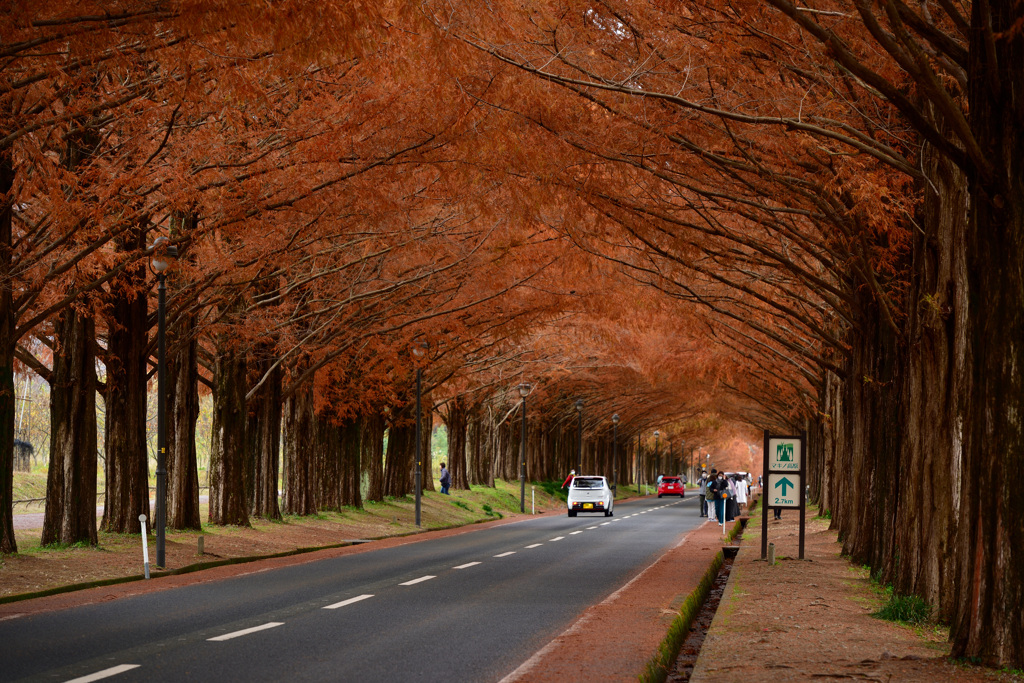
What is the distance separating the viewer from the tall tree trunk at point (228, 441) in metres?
27.7

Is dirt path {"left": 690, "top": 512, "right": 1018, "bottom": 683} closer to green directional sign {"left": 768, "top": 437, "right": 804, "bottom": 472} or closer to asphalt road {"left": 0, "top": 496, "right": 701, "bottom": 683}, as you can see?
asphalt road {"left": 0, "top": 496, "right": 701, "bottom": 683}

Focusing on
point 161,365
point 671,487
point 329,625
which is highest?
point 161,365

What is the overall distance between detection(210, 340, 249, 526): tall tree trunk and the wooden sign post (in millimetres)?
13570

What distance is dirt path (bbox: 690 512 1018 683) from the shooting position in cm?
841

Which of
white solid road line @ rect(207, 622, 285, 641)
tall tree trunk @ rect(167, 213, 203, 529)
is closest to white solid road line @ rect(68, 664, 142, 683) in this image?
white solid road line @ rect(207, 622, 285, 641)

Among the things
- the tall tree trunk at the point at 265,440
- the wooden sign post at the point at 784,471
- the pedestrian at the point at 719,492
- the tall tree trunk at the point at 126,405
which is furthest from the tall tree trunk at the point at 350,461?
the wooden sign post at the point at 784,471

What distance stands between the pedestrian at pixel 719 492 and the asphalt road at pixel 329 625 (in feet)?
55.8

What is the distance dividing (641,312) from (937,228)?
66.6 feet

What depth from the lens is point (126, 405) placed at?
22.9 meters

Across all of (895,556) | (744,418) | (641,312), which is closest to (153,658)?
(895,556)

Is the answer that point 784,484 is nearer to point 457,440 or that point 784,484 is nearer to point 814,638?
point 814,638

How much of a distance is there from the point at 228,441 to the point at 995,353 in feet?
73.0

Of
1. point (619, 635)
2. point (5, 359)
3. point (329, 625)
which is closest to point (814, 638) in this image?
point (619, 635)

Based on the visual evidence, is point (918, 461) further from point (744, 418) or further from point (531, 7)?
point (744, 418)
